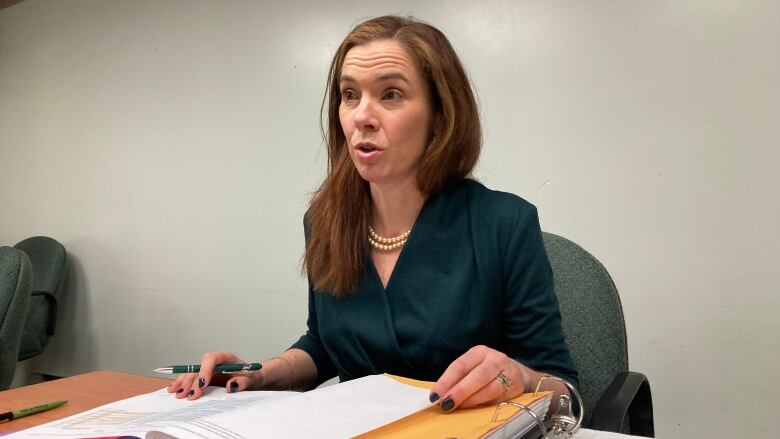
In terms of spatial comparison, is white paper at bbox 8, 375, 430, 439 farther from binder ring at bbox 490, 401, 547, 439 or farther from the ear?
the ear

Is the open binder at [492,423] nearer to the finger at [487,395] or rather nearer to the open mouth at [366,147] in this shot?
the finger at [487,395]

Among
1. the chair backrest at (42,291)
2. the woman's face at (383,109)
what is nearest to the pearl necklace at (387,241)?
the woman's face at (383,109)

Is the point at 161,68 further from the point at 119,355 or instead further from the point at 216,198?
the point at 119,355

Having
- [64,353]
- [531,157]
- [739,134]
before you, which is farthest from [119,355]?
[739,134]

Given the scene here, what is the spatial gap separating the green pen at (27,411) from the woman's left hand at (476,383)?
24.2 inches

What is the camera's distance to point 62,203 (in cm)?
306

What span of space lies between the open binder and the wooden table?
565mm

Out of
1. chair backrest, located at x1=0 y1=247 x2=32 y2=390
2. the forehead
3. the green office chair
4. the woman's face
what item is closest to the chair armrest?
the green office chair

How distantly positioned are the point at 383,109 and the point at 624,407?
0.59 m

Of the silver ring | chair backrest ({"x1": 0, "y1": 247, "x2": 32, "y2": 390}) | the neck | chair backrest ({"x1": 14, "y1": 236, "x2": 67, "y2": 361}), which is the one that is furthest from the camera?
chair backrest ({"x1": 14, "y1": 236, "x2": 67, "y2": 361})

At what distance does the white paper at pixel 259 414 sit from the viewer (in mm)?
512

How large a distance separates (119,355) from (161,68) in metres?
1.40

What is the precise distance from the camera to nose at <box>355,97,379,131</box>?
93 cm

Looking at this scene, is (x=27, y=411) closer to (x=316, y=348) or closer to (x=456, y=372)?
(x=316, y=348)
